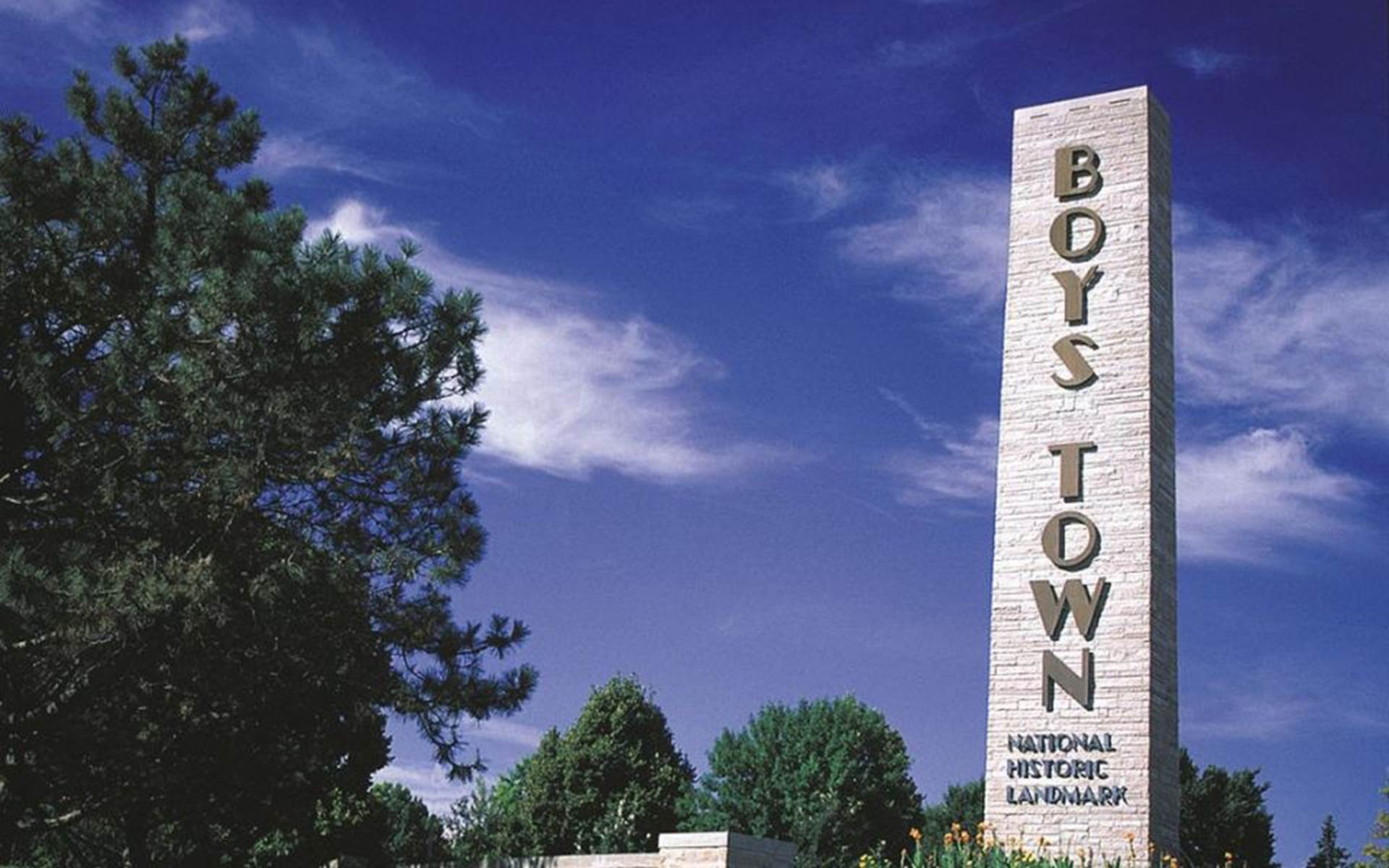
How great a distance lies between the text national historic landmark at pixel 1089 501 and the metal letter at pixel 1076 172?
21mm

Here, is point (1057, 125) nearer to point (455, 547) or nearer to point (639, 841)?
point (455, 547)

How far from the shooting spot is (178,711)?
1723cm

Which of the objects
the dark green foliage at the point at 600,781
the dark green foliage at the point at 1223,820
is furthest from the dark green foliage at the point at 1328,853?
the dark green foliage at the point at 600,781

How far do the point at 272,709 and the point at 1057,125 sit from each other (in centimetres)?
1258

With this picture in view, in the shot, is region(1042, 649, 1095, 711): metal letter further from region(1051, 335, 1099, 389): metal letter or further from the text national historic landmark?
region(1051, 335, 1099, 389): metal letter

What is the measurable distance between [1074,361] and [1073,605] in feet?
9.93

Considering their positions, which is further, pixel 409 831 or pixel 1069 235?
pixel 409 831

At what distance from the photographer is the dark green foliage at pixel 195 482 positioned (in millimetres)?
14727

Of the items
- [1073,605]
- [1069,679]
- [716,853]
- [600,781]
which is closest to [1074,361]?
[1073,605]

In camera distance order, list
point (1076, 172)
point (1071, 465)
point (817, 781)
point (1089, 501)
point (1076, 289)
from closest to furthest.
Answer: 1. point (1089, 501)
2. point (1071, 465)
3. point (1076, 289)
4. point (1076, 172)
5. point (817, 781)

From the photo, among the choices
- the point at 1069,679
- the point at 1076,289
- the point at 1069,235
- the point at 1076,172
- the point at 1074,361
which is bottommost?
the point at 1069,679

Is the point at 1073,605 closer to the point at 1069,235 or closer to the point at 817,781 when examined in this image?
the point at 1069,235

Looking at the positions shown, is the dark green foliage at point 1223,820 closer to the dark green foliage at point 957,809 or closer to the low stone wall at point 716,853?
the dark green foliage at point 957,809

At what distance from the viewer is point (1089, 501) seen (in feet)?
56.2
